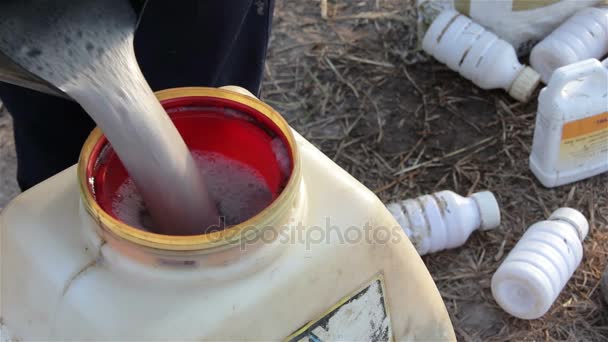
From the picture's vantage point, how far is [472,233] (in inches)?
56.0

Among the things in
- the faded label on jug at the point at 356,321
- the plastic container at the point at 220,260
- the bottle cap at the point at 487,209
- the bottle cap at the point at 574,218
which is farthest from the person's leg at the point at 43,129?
the bottle cap at the point at 574,218

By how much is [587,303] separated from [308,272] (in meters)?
0.81

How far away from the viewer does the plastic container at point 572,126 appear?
139 cm

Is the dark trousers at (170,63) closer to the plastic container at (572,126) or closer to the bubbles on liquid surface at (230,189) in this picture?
the bubbles on liquid surface at (230,189)

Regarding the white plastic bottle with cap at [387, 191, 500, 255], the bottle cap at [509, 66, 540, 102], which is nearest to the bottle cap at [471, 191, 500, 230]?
the white plastic bottle with cap at [387, 191, 500, 255]

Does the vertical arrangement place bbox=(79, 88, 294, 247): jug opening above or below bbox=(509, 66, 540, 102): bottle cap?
above

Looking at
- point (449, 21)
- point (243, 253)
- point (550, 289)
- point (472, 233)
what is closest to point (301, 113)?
point (449, 21)

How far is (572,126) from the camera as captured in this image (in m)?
1.42

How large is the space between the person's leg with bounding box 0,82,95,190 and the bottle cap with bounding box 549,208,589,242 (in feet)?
2.84

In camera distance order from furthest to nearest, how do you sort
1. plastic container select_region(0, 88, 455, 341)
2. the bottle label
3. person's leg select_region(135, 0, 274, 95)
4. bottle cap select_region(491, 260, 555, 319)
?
the bottle label, bottle cap select_region(491, 260, 555, 319), person's leg select_region(135, 0, 274, 95), plastic container select_region(0, 88, 455, 341)

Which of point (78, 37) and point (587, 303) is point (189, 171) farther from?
point (587, 303)

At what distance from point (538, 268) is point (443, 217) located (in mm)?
204

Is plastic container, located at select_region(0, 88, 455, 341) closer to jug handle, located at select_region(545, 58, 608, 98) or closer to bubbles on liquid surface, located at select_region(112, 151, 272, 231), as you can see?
bubbles on liquid surface, located at select_region(112, 151, 272, 231)

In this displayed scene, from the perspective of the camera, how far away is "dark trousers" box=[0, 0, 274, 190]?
1.01 metres
